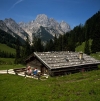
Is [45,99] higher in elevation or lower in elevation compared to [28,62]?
lower

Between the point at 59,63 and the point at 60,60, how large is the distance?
5.73ft

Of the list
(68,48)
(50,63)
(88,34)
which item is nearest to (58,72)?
(50,63)

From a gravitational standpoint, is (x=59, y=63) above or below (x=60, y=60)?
below

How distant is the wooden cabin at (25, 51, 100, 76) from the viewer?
31.5m

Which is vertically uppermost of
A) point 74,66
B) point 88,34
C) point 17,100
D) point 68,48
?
point 88,34

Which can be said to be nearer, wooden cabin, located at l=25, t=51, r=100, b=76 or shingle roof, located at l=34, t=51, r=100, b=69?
wooden cabin, located at l=25, t=51, r=100, b=76

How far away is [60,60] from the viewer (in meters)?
34.6

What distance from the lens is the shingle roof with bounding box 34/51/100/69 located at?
3200cm

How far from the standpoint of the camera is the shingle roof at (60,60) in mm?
32000

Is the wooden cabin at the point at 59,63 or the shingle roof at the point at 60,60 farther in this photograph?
the shingle roof at the point at 60,60

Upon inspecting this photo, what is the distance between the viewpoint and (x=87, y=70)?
37.4 meters

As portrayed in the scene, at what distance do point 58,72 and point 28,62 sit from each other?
10963 mm

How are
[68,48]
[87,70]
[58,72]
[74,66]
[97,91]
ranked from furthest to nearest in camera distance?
1. [68,48]
2. [87,70]
3. [74,66]
4. [58,72]
5. [97,91]

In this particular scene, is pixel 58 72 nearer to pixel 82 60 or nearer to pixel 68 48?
pixel 82 60
